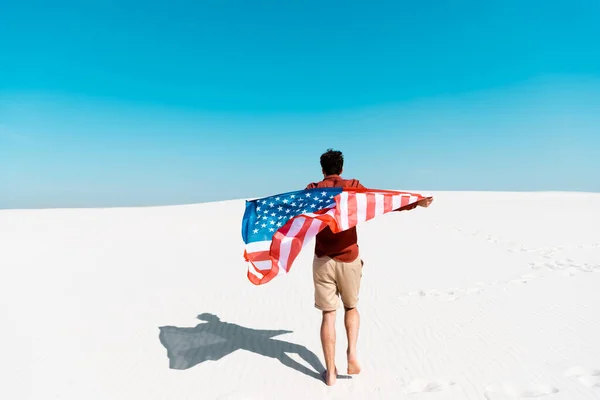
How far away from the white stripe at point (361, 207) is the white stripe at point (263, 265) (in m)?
1.17

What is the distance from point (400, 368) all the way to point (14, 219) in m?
23.7

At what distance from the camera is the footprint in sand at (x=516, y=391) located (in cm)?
363

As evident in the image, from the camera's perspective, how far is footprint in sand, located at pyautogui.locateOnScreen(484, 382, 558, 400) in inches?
143

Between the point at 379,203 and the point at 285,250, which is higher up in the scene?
the point at 379,203

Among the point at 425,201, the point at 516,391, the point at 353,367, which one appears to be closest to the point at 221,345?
the point at 353,367

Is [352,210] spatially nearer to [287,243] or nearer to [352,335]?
[287,243]

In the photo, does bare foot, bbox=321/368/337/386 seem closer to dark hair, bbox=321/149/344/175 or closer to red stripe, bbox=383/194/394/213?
→ red stripe, bbox=383/194/394/213

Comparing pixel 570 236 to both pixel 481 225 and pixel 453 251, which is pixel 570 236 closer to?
pixel 481 225

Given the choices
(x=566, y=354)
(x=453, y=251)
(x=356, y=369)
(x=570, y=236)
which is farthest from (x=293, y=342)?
(x=570, y=236)

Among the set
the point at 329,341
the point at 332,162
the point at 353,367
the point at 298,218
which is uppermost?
the point at 332,162

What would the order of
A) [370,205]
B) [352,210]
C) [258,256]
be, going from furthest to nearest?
[258,256] → [370,205] → [352,210]

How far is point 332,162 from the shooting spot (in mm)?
4137

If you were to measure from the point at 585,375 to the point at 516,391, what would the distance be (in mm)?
867

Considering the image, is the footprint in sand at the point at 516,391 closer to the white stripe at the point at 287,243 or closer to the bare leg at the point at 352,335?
the bare leg at the point at 352,335
